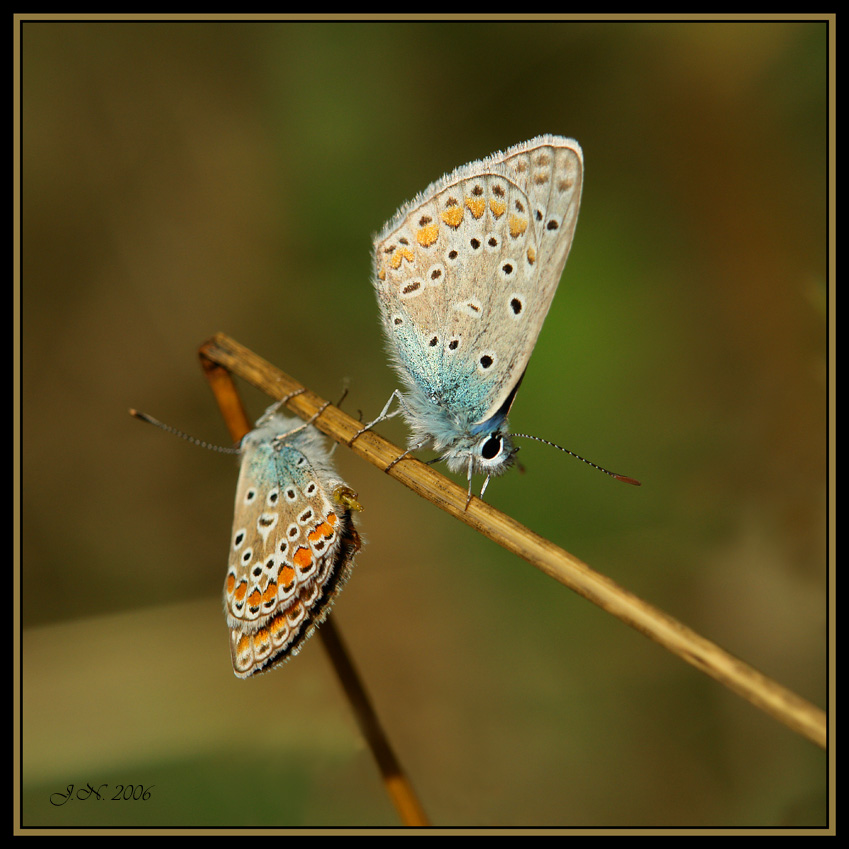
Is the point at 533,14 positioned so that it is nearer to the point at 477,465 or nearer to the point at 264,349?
the point at 477,465

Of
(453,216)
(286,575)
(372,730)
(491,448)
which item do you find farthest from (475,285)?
(372,730)

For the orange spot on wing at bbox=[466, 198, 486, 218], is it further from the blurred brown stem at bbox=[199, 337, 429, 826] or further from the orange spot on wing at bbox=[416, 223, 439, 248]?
the blurred brown stem at bbox=[199, 337, 429, 826]

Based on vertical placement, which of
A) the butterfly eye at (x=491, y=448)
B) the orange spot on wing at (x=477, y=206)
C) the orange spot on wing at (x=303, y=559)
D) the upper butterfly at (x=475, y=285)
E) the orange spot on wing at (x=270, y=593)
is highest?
the orange spot on wing at (x=477, y=206)

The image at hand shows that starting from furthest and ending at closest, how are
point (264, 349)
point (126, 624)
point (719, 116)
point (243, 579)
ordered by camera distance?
point (264, 349), point (719, 116), point (126, 624), point (243, 579)

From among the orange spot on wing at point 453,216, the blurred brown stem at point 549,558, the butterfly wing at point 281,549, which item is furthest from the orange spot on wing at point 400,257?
the butterfly wing at point 281,549

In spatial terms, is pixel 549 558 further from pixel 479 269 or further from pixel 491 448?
pixel 479 269

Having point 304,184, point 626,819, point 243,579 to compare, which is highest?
point 304,184

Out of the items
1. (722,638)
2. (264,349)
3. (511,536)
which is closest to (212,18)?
(264,349)

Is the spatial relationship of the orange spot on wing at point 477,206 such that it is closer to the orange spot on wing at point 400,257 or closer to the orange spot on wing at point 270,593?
the orange spot on wing at point 400,257
